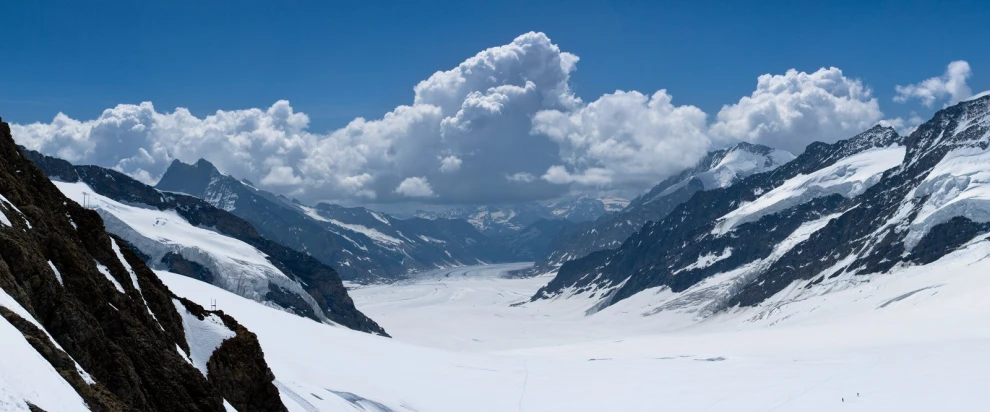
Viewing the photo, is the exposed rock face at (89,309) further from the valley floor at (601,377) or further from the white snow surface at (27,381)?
the valley floor at (601,377)

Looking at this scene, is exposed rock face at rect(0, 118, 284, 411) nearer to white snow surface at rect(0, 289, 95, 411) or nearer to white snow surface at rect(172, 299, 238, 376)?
white snow surface at rect(0, 289, 95, 411)

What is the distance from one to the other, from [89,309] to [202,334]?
13113 millimetres

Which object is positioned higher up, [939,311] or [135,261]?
[135,261]

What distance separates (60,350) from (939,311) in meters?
172

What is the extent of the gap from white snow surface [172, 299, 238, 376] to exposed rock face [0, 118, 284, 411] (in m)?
1.06

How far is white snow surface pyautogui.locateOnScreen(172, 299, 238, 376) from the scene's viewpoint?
4006 centimetres

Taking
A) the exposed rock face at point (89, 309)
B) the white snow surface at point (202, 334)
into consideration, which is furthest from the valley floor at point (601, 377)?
the exposed rock face at point (89, 309)

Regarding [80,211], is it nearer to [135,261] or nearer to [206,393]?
[135,261]

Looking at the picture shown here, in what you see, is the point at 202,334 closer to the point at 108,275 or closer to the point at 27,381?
the point at 108,275

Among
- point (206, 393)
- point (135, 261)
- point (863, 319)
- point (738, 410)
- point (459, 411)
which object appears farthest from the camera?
point (863, 319)

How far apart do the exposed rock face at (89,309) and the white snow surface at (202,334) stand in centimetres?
106

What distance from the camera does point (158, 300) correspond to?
3950 centimetres

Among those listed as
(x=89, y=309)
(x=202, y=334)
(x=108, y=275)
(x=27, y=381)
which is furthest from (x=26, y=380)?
(x=202, y=334)

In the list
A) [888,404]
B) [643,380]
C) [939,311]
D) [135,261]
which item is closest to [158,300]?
[135,261]
